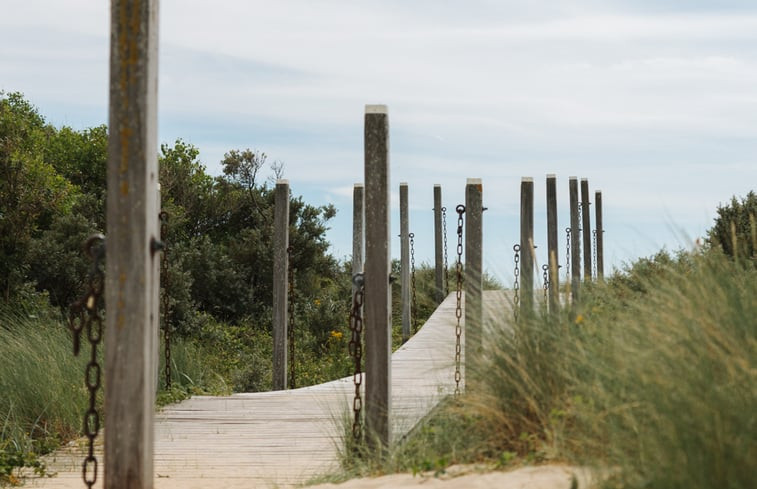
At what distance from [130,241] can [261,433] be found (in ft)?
12.5

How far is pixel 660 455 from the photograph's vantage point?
12.9 feet

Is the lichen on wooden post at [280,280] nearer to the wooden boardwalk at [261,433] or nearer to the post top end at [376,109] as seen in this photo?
the wooden boardwalk at [261,433]

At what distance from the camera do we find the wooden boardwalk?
688 centimetres

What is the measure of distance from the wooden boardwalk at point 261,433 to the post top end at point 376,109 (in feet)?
5.08

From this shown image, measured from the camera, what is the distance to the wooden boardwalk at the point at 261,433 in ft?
22.6

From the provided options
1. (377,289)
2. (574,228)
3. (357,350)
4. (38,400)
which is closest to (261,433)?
(38,400)

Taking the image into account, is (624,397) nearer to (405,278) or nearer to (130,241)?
(130,241)

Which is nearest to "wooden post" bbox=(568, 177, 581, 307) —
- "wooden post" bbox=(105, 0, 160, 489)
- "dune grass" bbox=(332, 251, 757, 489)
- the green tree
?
the green tree

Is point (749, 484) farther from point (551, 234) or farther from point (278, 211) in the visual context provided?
point (551, 234)

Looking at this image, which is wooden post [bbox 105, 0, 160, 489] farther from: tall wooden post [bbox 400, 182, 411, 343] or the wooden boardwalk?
tall wooden post [bbox 400, 182, 411, 343]

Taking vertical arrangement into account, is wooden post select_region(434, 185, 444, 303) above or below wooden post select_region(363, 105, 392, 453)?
above

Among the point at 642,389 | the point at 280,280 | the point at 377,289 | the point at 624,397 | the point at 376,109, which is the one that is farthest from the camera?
the point at 280,280

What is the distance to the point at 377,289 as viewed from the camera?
6.49 meters

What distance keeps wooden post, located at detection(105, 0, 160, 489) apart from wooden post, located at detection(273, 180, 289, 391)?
7466 mm
